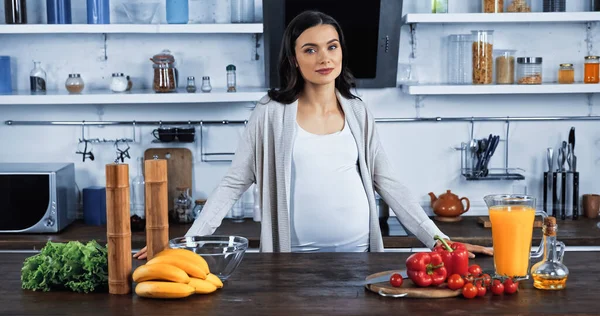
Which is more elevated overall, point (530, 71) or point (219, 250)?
point (530, 71)

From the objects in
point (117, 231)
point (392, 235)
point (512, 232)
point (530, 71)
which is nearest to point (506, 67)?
point (530, 71)

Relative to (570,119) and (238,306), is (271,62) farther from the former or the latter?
(238,306)

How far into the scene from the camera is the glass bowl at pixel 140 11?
4074 mm

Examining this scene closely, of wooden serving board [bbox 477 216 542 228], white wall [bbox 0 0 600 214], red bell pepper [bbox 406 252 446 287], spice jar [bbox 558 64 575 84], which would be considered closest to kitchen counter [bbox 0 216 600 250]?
wooden serving board [bbox 477 216 542 228]

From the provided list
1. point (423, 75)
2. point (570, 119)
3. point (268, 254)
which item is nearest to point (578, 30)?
point (570, 119)

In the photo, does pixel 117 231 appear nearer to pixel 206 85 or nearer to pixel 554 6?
pixel 206 85

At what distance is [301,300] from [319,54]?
1.07m

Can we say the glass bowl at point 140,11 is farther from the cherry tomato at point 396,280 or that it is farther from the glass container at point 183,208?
the cherry tomato at point 396,280

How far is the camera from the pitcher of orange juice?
203 cm

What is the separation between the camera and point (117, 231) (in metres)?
1.97

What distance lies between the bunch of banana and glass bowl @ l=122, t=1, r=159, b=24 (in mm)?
2324

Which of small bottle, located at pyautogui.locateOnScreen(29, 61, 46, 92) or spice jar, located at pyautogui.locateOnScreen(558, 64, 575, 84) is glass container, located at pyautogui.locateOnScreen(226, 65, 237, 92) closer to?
small bottle, located at pyautogui.locateOnScreen(29, 61, 46, 92)

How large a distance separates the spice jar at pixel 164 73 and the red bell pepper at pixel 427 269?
234 centimetres

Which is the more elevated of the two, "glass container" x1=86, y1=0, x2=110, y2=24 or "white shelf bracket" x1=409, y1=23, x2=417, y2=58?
"glass container" x1=86, y1=0, x2=110, y2=24
